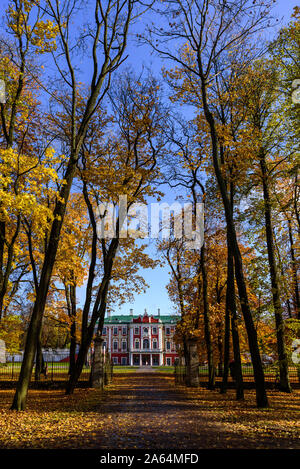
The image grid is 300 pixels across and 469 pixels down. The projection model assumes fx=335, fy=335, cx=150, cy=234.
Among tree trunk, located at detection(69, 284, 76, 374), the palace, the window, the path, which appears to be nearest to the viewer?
the path

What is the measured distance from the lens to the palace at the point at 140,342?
7275 cm

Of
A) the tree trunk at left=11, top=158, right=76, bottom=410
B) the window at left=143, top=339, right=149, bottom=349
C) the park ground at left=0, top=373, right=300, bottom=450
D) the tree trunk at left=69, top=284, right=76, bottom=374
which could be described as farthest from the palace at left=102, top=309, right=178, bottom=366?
the tree trunk at left=11, top=158, right=76, bottom=410

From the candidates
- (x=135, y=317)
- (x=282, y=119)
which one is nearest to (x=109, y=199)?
(x=282, y=119)

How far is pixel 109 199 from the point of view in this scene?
647 inches

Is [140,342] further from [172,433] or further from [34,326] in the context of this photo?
[172,433]

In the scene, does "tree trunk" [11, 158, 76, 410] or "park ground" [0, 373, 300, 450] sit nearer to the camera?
"park ground" [0, 373, 300, 450]

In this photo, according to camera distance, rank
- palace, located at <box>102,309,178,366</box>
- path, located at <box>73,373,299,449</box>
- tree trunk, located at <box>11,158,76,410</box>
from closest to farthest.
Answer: path, located at <box>73,373,299,449</box> < tree trunk, located at <box>11,158,76,410</box> < palace, located at <box>102,309,178,366</box>

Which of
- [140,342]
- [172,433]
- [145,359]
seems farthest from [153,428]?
[145,359]

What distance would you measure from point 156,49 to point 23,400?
41.0 ft

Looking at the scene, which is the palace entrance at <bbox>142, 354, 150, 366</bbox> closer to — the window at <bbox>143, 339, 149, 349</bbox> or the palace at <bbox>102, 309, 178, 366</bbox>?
the palace at <bbox>102, 309, 178, 366</bbox>

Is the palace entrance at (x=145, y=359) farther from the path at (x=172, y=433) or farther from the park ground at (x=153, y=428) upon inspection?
the path at (x=172, y=433)

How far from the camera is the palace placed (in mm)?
72750

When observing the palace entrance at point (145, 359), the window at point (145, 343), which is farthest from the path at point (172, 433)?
the palace entrance at point (145, 359)

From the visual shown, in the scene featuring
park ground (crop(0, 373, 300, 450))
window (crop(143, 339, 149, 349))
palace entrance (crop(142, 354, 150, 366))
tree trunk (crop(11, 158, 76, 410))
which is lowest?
palace entrance (crop(142, 354, 150, 366))
